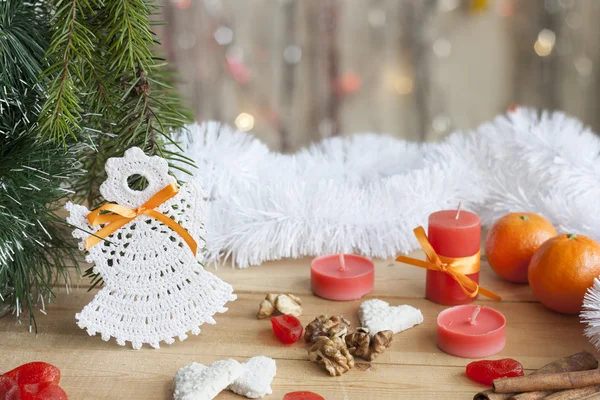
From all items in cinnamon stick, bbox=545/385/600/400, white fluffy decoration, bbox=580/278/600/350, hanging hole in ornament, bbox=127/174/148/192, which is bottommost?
cinnamon stick, bbox=545/385/600/400

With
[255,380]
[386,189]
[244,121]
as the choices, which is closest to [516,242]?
[386,189]

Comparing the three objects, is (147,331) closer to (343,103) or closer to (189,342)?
(189,342)

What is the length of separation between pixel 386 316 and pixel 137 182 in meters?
0.36

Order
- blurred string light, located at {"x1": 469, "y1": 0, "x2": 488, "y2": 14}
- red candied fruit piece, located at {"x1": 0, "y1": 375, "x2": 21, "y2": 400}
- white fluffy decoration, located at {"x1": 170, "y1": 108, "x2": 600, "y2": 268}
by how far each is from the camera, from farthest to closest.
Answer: blurred string light, located at {"x1": 469, "y1": 0, "x2": 488, "y2": 14} → white fluffy decoration, located at {"x1": 170, "y1": 108, "x2": 600, "y2": 268} → red candied fruit piece, located at {"x1": 0, "y1": 375, "x2": 21, "y2": 400}

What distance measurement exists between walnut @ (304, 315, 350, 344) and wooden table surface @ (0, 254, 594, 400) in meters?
0.02

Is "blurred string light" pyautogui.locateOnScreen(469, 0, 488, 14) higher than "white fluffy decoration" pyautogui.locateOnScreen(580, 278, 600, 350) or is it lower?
higher

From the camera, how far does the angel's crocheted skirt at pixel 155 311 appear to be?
2.63 ft

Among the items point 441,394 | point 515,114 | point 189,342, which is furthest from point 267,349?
point 515,114

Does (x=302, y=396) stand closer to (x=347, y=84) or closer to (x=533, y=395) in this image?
(x=533, y=395)

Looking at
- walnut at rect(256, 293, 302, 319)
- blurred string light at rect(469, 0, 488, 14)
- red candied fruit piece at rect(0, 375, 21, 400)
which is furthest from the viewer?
blurred string light at rect(469, 0, 488, 14)

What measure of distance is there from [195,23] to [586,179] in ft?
3.91

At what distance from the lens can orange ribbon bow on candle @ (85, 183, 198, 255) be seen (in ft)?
2.60

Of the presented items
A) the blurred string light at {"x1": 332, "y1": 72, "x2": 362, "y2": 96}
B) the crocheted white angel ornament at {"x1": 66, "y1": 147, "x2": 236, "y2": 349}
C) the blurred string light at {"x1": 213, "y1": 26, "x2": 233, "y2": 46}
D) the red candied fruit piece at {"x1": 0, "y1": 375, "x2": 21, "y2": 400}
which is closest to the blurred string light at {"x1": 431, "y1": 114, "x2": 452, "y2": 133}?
the blurred string light at {"x1": 332, "y1": 72, "x2": 362, "y2": 96}

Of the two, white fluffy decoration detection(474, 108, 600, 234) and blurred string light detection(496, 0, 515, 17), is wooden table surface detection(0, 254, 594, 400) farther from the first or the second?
blurred string light detection(496, 0, 515, 17)
